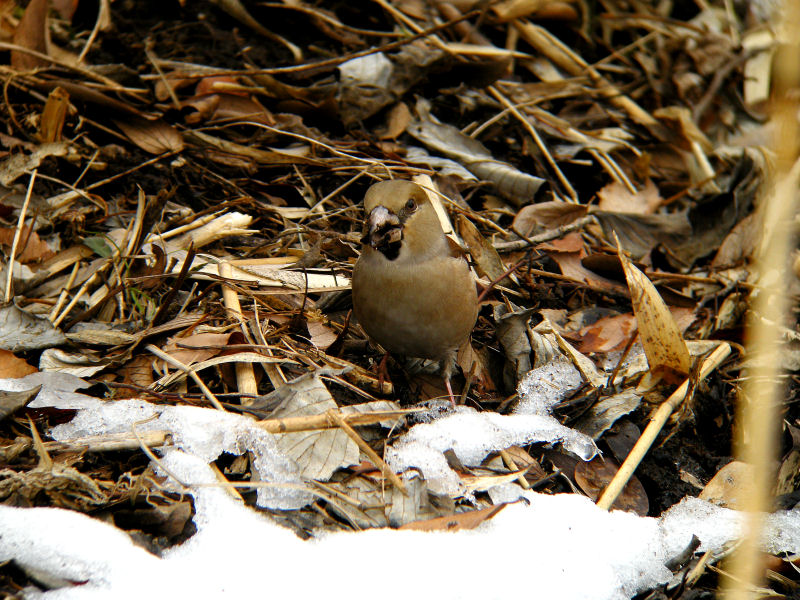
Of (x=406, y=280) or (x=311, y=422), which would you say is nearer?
(x=311, y=422)

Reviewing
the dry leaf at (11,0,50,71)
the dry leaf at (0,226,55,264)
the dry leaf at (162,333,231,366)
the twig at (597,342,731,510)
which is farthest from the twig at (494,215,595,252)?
the dry leaf at (11,0,50,71)

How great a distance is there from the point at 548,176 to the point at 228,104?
1.81m

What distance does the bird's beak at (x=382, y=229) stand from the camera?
2984 mm

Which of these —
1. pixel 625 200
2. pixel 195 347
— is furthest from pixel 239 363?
pixel 625 200

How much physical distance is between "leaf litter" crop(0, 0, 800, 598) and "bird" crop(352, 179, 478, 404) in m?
0.24

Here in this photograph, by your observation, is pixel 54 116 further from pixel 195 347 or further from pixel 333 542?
pixel 333 542

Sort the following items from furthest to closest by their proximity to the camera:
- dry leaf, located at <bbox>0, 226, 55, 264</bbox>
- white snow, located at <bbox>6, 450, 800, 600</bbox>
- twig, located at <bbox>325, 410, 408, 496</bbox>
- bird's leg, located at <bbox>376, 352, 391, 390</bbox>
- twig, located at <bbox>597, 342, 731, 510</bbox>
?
dry leaf, located at <bbox>0, 226, 55, 264</bbox> < bird's leg, located at <bbox>376, 352, 391, 390</bbox> < twig, located at <bbox>597, 342, 731, 510</bbox> < twig, located at <bbox>325, 410, 408, 496</bbox> < white snow, located at <bbox>6, 450, 800, 600</bbox>

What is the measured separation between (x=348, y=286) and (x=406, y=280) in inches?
20.6

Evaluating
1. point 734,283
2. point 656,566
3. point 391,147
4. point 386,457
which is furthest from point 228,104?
point 656,566

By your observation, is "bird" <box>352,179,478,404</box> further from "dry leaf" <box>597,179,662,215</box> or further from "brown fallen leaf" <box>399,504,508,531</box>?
"dry leaf" <box>597,179,662,215</box>

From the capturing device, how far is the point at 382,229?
302 cm

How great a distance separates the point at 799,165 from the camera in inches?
171

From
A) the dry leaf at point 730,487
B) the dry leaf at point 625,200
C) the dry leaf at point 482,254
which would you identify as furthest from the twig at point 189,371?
the dry leaf at point 625,200

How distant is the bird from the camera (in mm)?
3021
